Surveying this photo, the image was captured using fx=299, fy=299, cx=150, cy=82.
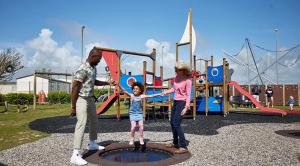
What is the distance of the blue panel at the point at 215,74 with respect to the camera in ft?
48.0

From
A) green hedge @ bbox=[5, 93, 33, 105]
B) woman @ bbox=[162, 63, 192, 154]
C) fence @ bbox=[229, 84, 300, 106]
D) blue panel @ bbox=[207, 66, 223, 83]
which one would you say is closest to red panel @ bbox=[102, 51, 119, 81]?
blue panel @ bbox=[207, 66, 223, 83]

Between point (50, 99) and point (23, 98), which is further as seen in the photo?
point (50, 99)

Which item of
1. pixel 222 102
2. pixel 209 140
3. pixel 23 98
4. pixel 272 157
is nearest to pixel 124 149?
pixel 209 140

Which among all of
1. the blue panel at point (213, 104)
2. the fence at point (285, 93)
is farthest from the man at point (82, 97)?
the fence at point (285, 93)

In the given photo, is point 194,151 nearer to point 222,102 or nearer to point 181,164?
point 181,164

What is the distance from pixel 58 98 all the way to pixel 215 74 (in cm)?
2215

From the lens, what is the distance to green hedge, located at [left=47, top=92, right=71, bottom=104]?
32.2m

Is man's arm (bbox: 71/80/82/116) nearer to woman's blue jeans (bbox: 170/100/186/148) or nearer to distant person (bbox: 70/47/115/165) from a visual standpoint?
distant person (bbox: 70/47/115/165)

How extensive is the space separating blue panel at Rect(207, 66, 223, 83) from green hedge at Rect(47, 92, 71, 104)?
71.2 feet

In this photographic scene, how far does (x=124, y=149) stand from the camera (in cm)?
607

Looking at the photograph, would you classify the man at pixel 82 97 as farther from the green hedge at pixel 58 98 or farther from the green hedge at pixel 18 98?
the green hedge at pixel 58 98

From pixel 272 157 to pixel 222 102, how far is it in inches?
386

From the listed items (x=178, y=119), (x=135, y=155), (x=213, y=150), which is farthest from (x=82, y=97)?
(x=213, y=150)

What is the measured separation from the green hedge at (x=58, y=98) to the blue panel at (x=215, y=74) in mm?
21699
